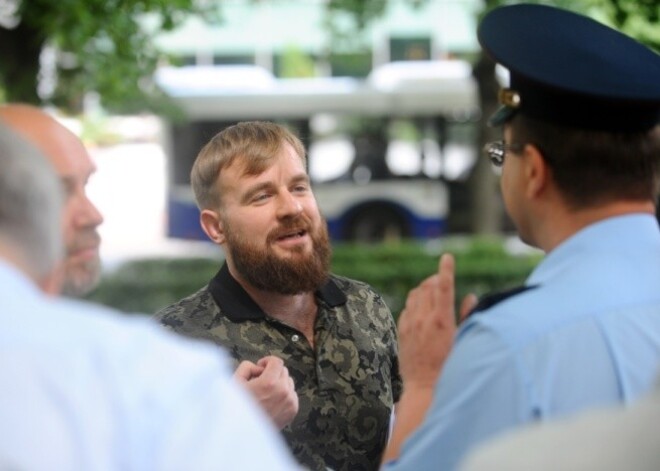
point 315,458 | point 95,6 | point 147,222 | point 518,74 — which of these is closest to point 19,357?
point 518,74

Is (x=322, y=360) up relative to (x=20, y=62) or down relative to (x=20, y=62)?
up

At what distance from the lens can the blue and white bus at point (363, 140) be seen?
20281mm

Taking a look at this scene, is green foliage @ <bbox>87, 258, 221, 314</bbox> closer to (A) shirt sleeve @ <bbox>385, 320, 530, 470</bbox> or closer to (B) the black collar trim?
(B) the black collar trim

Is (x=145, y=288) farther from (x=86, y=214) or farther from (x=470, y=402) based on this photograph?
(x=470, y=402)

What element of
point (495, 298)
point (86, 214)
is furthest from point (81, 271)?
point (495, 298)

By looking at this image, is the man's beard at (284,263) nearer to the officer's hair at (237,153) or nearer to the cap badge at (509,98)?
the officer's hair at (237,153)

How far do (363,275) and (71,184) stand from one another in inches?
362

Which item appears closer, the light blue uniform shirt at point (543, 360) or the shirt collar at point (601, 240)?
the light blue uniform shirt at point (543, 360)

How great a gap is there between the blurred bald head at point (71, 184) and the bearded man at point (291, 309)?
2.45 ft

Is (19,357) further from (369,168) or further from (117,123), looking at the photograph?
(117,123)

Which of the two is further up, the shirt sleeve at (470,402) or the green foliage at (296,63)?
the shirt sleeve at (470,402)

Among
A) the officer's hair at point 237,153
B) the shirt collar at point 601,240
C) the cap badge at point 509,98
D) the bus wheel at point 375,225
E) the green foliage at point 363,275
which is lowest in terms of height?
the bus wheel at point 375,225

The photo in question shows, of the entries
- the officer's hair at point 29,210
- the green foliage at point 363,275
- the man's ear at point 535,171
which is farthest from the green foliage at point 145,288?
the officer's hair at point 29,210

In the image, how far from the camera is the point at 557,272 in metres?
2.16
